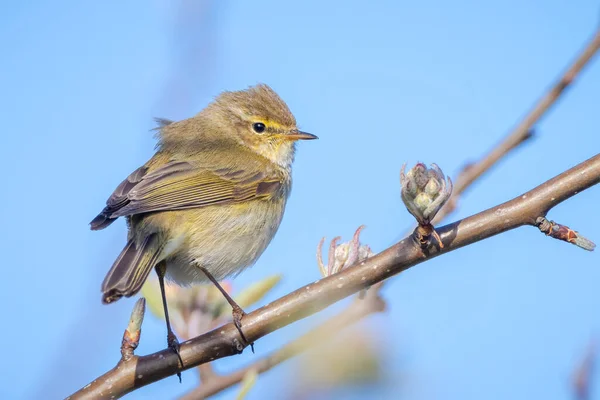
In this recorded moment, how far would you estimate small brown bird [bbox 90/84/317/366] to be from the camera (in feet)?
12.1

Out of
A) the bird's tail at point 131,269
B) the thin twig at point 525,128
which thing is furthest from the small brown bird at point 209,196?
the thin twig at point 525,128

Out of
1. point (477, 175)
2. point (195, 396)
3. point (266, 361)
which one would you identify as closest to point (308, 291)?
point (266, 361)

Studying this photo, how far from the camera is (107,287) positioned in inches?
109

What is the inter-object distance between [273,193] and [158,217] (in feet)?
3.07

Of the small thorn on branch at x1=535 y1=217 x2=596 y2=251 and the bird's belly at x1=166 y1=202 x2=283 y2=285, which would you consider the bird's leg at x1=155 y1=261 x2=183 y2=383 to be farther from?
the small thorn on branch at x1=535 y1=217 x2=596 y2=251

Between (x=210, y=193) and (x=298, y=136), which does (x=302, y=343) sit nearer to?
(x=210, y=193)

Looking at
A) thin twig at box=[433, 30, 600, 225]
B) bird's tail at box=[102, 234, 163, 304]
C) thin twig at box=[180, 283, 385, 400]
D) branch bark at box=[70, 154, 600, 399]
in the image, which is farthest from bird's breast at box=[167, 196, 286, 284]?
thin twig at box=[433, 30, 600, 225]

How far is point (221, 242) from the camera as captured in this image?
3.99 metres

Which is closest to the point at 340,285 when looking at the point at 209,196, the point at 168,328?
the point at 168,328

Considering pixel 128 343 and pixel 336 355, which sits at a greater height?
pixel 128 343

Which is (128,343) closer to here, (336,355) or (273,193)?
(336,355)

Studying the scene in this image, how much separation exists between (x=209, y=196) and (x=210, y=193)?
0.04 meters

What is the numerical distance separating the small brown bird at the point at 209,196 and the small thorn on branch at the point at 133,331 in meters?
0.22

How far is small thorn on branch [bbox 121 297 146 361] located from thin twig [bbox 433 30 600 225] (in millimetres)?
1178
